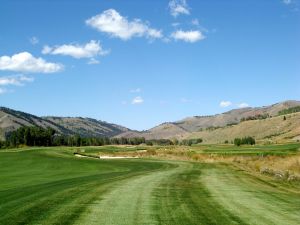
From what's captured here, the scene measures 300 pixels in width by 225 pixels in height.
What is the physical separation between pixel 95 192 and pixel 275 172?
20.2 meters

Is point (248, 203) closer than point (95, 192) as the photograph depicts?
Yes

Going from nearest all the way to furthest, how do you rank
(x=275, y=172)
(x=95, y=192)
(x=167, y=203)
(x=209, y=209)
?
(x=209, y=209)
(x=167, y=203)
(x=95, y=192)
(x=275, y=172)

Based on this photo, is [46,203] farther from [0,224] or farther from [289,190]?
[289,190]

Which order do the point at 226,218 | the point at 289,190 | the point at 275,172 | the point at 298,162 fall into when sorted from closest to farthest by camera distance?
1. the point at 226,218
2. the point at 289,190
3. the point at 275,172
4. the point at 298,162

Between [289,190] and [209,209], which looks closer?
[209,209]

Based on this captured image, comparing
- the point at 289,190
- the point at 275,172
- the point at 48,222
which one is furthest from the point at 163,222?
the point at 275,172

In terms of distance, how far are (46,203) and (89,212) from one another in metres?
2.71

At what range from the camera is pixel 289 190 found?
2453cm

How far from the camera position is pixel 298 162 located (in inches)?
1817

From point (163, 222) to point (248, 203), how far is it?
18.3 ft

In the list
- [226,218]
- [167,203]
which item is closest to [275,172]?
[167,203]

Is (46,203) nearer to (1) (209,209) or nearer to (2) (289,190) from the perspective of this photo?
(1) (209,209)

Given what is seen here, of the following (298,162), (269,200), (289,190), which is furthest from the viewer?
(298,162)

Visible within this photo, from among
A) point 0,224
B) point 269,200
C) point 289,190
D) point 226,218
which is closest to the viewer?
point 0,224
